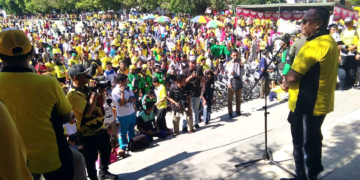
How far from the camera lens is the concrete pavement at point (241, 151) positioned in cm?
357

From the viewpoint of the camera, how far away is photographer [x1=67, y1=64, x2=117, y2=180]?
11.4 feet

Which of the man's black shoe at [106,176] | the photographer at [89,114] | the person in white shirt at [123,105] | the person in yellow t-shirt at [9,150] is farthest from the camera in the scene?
the person in white shirt at [123,105]

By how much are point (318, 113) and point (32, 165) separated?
102 inches

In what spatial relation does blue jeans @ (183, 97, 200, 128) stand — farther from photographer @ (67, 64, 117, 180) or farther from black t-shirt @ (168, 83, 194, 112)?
photographer @ (67, 64, 117, 180)

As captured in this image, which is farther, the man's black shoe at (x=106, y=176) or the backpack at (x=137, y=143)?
the backpack at (x=137, y=143)

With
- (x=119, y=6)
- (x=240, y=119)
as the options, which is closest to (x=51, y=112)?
(x=240, y=119)

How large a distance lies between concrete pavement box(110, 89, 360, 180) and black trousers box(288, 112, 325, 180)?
1.20 ft

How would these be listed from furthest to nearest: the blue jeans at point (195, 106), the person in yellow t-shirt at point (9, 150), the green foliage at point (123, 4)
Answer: the green foliage at point (123, 4)
the blue jeans at point (195, 106)
the person in yellow t-shirt at point (9, 150)

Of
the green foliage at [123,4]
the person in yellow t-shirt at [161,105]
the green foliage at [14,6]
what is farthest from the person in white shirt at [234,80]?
the green foliage at [14,6]

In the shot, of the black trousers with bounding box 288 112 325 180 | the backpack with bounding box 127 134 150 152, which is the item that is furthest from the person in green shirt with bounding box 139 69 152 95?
the black trousers with bounding box 288 112 325 180

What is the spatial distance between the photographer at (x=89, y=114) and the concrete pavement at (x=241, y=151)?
752 mm

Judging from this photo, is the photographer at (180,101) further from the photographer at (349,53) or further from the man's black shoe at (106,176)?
the photographer at (349,53)

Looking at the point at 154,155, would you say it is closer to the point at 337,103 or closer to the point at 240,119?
the point at 240,119

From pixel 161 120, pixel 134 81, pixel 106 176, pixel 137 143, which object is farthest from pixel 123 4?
pixel 106 176
